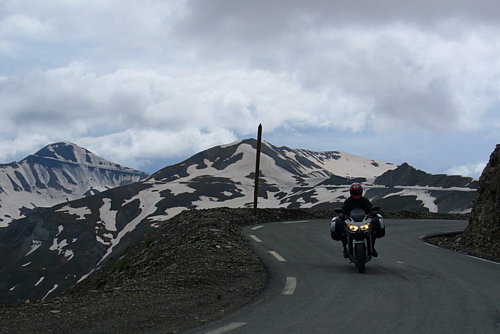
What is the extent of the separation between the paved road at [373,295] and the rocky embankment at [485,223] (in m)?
2.88

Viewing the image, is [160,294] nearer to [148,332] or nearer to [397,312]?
[148,332]

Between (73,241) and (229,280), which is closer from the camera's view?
(229,280)

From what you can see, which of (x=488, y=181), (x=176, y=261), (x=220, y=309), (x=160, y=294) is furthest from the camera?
(x=488, y=181)

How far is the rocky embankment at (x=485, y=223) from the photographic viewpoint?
1986 centimetres

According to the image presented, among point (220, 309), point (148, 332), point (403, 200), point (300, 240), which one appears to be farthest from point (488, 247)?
point (403, 200)

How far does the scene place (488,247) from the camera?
65.1 feet

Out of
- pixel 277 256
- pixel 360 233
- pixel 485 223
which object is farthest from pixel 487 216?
pixel 360 233

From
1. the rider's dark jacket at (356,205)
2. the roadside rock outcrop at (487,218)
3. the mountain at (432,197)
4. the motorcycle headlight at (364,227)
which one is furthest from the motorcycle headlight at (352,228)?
the mountain at (432,197)

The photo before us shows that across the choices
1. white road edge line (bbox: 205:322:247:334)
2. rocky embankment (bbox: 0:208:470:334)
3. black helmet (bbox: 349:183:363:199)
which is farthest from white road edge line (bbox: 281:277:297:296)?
black helmet (bbox: 349:183:363:199)

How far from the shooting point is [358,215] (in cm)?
1262

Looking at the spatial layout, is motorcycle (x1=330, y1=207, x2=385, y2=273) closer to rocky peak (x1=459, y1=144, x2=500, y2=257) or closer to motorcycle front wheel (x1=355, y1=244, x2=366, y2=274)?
motorcycle front wheel (x1=355, y1=244, x2=366, y2=274)

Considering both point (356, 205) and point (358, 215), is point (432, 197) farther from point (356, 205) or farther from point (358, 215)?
point (358, 215)

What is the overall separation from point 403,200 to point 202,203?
6878 centimetres

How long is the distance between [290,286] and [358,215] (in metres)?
2.91
